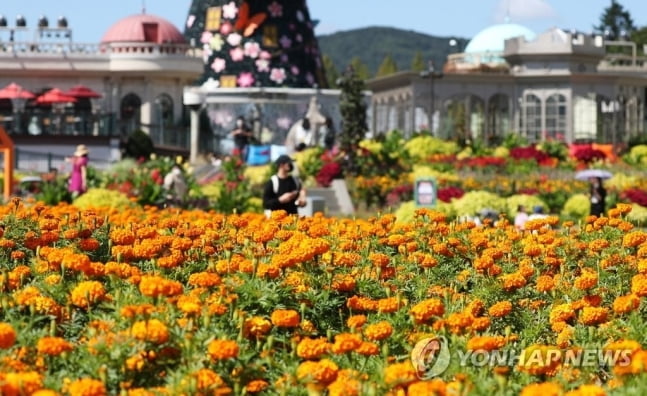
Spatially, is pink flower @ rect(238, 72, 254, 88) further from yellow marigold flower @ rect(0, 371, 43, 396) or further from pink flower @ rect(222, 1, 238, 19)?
yellow marigold flower @ rect(0, 371, 43, 396)

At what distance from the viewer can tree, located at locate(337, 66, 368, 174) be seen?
3541cm

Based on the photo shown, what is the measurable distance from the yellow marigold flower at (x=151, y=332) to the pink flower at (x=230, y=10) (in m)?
56.5

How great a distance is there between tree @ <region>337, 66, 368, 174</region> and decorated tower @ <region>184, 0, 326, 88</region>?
2387cm

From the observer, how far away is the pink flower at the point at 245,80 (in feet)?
201

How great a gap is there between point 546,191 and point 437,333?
24.1 m

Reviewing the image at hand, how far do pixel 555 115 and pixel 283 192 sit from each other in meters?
45.3

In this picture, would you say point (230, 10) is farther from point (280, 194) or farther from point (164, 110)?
point (280, 194)

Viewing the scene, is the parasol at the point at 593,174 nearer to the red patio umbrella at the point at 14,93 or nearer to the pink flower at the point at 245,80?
the red patio umbrella at the point at 14,93

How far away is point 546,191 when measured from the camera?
3095 centimetres

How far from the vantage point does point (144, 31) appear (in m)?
62.7

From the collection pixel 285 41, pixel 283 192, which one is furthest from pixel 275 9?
pixel 283 192

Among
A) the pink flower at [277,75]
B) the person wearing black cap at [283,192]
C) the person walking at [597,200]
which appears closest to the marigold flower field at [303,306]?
the person wearing black cap at [283,192]

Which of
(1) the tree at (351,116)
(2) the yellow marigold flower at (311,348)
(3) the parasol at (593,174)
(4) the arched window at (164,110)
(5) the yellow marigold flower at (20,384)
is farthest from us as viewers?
(4) the arched window at (164,110)

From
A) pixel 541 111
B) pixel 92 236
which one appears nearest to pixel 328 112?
pixel 541 111
